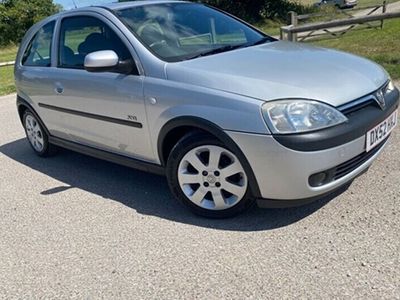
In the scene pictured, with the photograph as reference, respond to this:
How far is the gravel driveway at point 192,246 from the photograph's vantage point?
2.58 m

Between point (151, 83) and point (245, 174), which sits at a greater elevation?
point (151, 83)

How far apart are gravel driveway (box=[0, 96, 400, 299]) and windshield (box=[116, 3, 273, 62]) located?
4.27 ft

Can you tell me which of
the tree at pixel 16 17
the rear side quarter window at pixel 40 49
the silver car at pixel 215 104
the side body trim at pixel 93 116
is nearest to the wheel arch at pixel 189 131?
Answer: the silver car at pixel 215 104

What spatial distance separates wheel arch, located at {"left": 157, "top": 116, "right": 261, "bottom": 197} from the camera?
3.02 meters

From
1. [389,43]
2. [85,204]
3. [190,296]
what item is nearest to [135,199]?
[85,204]

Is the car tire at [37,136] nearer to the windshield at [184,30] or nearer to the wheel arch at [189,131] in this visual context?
the windshield at [184,30]

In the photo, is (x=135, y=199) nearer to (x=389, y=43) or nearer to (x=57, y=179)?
(x=57, y=179)

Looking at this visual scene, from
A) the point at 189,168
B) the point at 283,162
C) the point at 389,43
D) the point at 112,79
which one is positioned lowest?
the point at 389,43

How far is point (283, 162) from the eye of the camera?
287 centimetres

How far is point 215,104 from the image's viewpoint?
3.05 metres

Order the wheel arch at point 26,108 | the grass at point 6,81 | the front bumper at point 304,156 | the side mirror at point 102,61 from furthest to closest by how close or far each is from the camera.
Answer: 1. the grass at point 6,81
2. the wheel arch at point 26,108
3. the side mirror at point 102,61
4. the front bumper at point 304,156

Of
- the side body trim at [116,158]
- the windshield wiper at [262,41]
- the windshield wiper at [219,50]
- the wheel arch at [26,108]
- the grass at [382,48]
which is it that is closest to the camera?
the windshield wiper at [219,50]

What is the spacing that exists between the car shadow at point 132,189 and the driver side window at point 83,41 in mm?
1158

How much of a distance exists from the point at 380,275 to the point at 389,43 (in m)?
7.91
